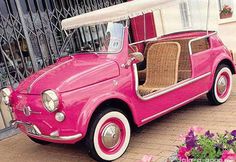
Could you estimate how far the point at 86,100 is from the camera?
3.83 meters

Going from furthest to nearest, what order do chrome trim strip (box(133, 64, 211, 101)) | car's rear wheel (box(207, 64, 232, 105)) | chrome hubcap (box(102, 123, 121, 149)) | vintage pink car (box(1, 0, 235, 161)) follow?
car's rear wheel (box(207, 64, 232, 105)) → chrome trim strip (box(133, 64, 211, 101)) → chrome hubcap (box(102, 123, 121, 149)) → vintage pink car (box(1, 0, 235, 161))

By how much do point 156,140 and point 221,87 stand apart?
1710 millimetres

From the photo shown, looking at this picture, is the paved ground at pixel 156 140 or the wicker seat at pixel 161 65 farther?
the wicker seat at pixel 161 65

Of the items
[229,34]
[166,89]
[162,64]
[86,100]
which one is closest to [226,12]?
[229,34]

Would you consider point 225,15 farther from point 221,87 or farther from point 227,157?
point 227,157

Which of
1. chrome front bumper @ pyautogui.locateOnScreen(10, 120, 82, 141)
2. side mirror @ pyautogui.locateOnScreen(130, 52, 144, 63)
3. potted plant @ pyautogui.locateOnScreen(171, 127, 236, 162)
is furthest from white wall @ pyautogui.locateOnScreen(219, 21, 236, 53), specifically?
potted plant @ pyautogui.locateOnScreen(171, 127, 236, 162)

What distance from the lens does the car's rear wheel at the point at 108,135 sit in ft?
12.7

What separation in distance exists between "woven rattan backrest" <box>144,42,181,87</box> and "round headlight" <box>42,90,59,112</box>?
184cm

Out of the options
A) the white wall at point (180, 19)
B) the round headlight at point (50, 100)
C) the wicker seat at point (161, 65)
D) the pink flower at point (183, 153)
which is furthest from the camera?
the white wall at point (180, 19)

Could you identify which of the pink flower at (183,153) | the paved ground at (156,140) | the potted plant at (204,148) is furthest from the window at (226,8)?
the pink flower at (183,153)

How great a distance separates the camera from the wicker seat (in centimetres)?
500

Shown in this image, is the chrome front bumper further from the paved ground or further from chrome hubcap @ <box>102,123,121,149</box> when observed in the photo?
the paved ground

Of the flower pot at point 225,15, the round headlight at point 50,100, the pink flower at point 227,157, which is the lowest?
the flower pot at point 225,15

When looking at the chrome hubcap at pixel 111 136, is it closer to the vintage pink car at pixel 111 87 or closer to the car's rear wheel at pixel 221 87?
the vintage pink car at pixel 111 87
